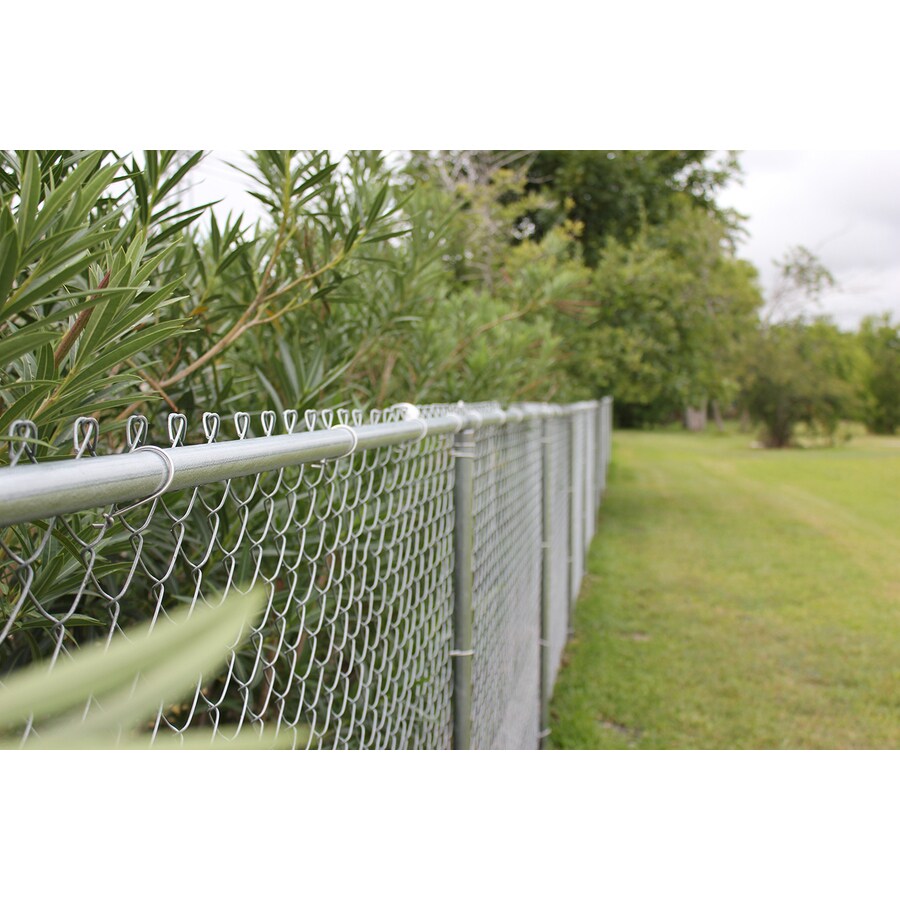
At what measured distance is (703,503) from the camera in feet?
52.3

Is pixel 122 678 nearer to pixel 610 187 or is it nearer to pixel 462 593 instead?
pixel 462 593

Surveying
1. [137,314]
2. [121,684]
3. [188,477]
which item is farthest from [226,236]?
[121,684]

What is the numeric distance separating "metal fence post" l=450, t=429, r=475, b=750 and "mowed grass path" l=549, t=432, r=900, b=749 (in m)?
2.55

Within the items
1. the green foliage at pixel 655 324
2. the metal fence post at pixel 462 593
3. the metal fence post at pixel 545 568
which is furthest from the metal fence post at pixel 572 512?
the metal fence post at pixel 462 593

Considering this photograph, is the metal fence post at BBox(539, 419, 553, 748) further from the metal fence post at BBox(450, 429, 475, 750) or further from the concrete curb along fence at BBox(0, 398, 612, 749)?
the metal fence post at BBox(450, 429, 475, 750)

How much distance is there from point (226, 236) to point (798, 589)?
8334 millimetres

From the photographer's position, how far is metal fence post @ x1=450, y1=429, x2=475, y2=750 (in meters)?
2.58

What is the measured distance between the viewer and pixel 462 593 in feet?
8.53

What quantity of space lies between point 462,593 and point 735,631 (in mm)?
5451

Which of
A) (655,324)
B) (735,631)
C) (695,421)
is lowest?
(735,631)

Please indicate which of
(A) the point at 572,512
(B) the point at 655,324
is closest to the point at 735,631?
(A) the point at 572,512

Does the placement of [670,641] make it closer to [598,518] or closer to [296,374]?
[296,374]

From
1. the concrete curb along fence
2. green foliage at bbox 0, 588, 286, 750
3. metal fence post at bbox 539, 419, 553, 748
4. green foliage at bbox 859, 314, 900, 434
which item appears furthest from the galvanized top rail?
green foliage at bbox 859, 314, 900, 434

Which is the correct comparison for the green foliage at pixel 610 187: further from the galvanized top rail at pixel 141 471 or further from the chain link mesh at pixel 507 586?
the galvanized top rail at pixel 141 471
